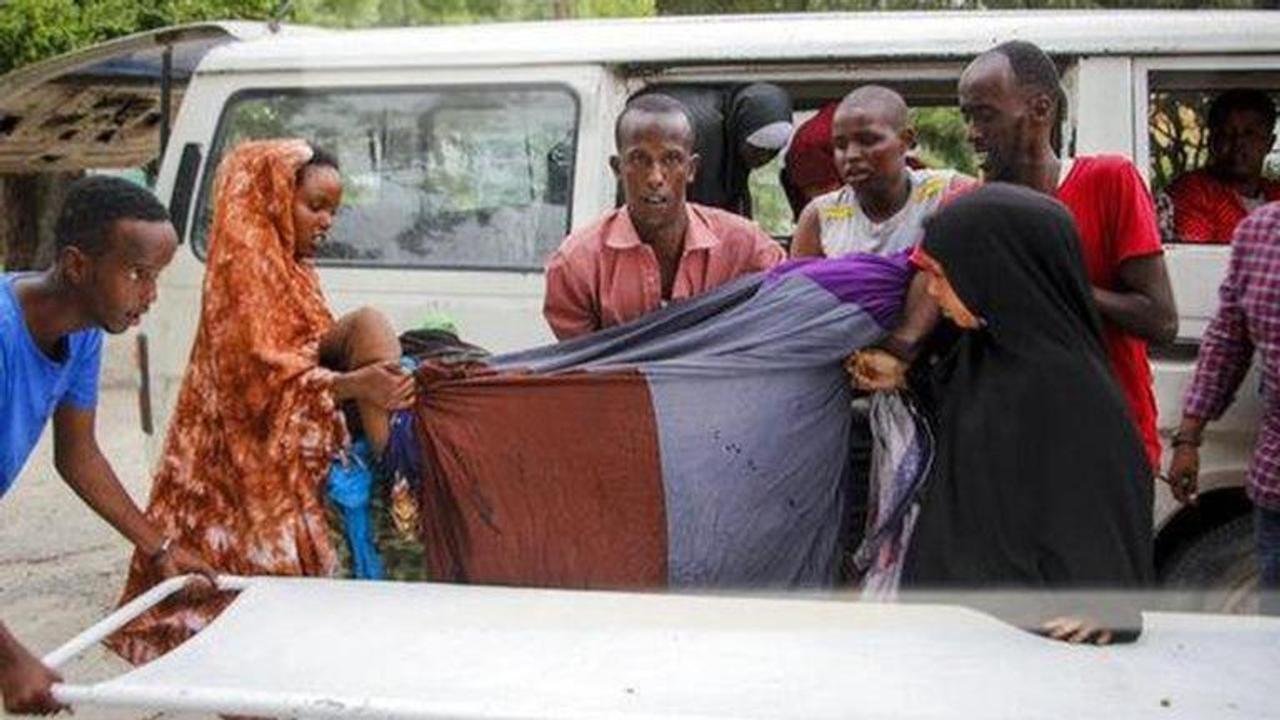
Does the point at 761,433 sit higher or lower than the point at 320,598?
higher

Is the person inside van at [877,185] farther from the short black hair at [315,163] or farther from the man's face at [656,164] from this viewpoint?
the short black hair at [315,163]

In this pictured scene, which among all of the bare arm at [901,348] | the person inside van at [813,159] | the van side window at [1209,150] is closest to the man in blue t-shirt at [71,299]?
the bare arm at [901,348]

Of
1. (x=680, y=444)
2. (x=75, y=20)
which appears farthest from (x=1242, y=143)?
(x=75, y=20)

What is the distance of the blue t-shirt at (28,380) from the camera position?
7.79 ft

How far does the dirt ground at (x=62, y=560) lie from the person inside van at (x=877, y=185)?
239cm

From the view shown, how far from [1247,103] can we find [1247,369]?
946 millimetres

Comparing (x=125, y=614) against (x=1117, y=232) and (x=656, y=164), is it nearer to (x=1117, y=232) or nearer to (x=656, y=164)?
(x=656, y=164)

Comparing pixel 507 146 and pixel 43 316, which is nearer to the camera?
pixel 43 316

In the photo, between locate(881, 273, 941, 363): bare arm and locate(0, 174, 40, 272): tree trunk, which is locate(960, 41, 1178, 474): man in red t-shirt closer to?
locate(881, 273, 941, 363): bare arm

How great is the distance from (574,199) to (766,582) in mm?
1593

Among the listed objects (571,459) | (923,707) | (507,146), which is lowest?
(923,707)

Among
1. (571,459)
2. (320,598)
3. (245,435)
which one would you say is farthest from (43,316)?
(571,459)

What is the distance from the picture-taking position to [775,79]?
3.81 m

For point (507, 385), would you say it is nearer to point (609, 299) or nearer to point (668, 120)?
point (609, 299)
